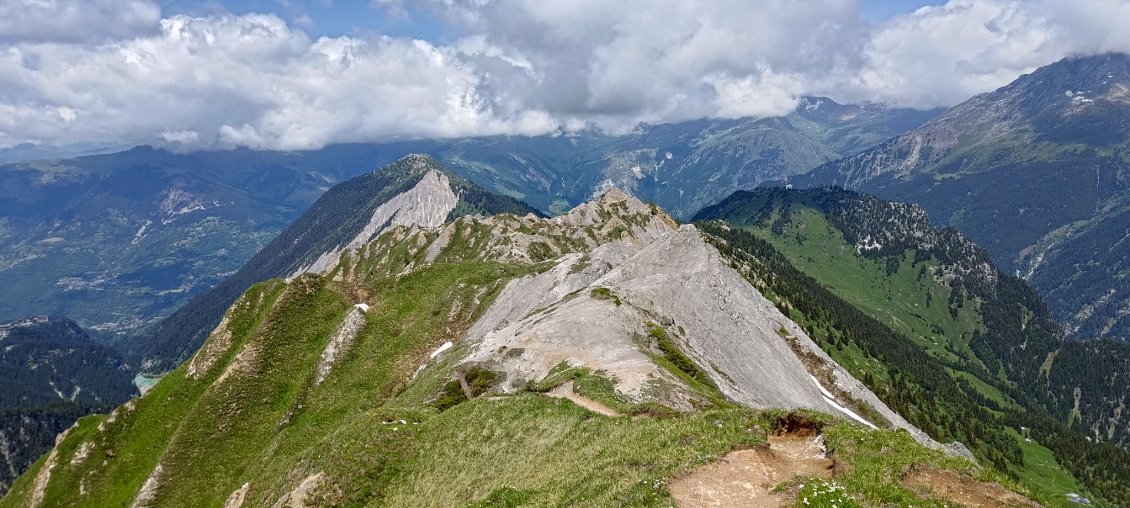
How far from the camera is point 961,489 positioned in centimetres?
2266

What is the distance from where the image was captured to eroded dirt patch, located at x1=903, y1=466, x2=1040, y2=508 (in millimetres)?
21750

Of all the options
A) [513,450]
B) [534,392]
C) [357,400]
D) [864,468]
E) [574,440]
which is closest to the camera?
[864,468]

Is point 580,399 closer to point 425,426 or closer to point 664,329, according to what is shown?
point 425,426

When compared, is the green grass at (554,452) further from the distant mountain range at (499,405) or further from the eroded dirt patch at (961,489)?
the eroded dirt patch at (961,489)

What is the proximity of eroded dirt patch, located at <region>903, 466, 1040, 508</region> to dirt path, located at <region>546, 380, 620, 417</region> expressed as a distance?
69.5ft

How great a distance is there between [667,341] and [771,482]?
49.7 metres

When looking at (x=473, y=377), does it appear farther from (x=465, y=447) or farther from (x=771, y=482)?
(x=771, y=482)

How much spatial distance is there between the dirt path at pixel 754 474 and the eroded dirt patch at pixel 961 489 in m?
3.47

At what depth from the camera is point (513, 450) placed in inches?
1534

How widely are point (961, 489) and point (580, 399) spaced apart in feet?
98.8

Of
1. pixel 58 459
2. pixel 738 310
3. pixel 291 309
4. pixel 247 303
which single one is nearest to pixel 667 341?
pixel 738 310

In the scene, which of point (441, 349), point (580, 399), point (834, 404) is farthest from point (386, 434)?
point (834, 404)

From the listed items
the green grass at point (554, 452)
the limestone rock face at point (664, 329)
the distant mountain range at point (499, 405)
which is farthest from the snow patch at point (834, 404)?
the green grass at point (554, 452)

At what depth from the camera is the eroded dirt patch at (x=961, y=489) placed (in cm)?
2175
